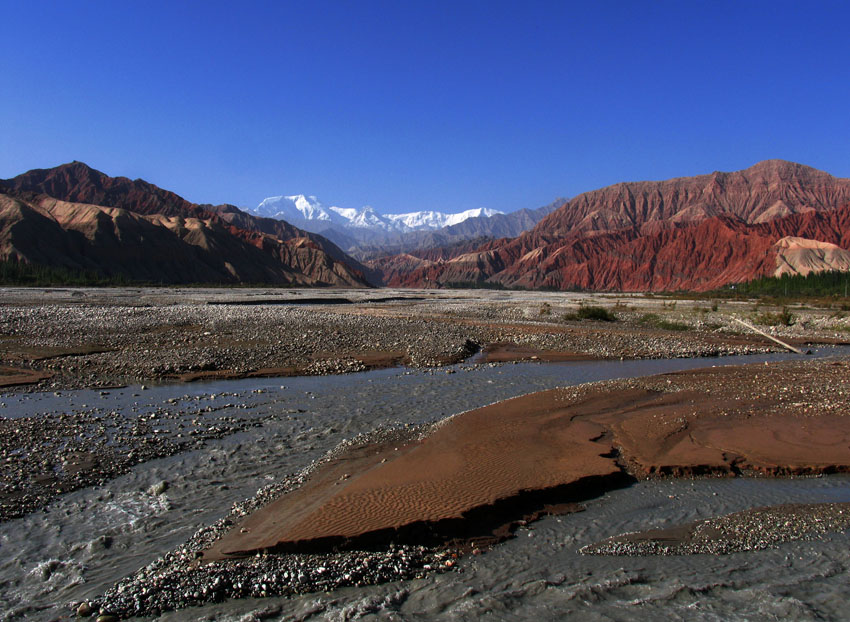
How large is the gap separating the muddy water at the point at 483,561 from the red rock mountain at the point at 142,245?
366 ft

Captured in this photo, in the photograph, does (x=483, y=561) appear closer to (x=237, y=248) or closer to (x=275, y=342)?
(x=275, y=342)

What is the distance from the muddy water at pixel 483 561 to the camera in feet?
16.9

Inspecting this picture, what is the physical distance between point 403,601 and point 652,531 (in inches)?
128

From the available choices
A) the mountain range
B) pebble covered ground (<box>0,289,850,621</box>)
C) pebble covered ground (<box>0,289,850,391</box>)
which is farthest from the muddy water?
the mountain range

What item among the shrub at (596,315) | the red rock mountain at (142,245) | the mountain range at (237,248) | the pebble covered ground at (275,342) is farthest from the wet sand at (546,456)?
the red rock mountain at (142,245)

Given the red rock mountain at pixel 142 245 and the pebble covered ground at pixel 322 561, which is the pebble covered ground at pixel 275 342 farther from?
the red rock mountain at pixel 142 245

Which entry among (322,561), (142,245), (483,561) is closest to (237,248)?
(142,245)

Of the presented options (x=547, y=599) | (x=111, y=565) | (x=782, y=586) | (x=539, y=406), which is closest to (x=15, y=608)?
(x=111, y=565)

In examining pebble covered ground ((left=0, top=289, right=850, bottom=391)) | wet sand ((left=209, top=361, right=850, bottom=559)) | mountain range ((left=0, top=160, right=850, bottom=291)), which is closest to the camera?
wet sand ((left=209, top=361, right=850, bottom=559))

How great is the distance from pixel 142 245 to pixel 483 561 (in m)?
131

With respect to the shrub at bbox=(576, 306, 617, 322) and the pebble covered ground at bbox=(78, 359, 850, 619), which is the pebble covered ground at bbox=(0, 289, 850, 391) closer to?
the shrub at bbox=(576, 306, 617, 322)

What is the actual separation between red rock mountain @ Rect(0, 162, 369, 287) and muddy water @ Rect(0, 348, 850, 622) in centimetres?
11142

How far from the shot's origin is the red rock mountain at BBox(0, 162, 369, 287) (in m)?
106

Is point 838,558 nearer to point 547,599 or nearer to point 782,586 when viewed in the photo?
point 782,586
